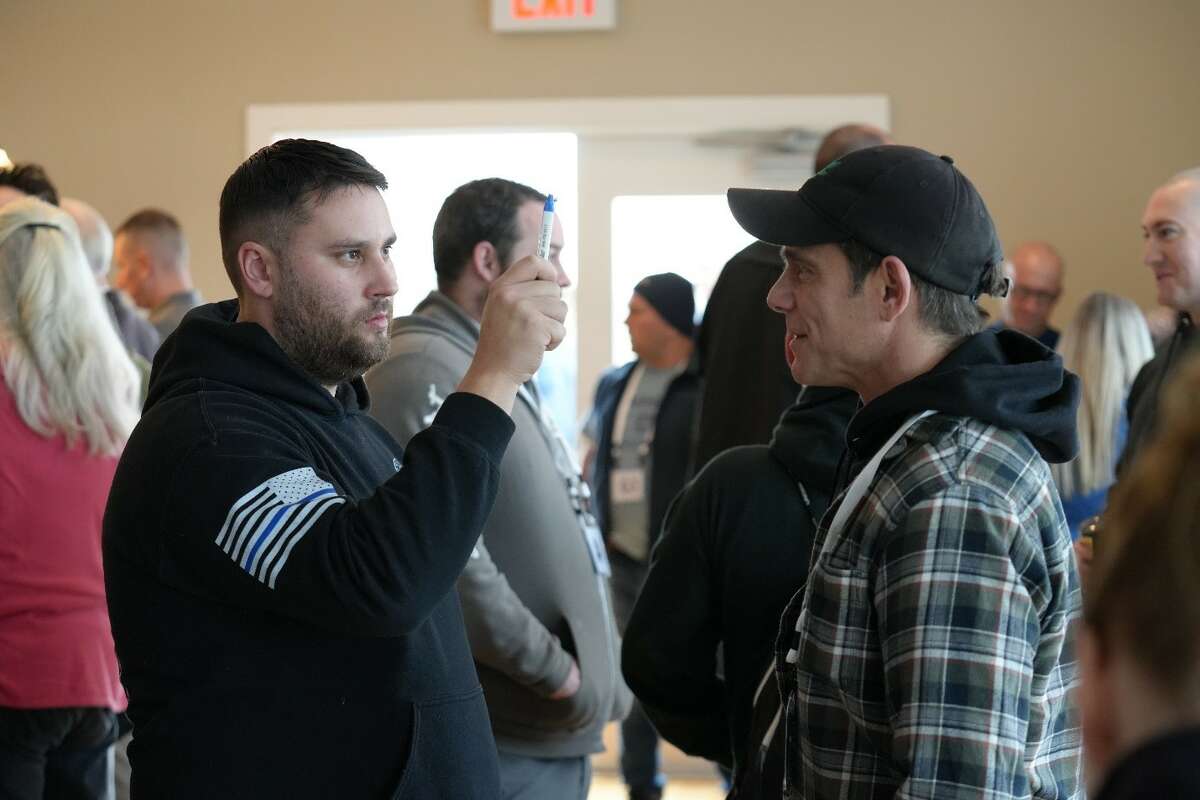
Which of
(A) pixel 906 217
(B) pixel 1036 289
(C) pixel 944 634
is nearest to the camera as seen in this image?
(C) pixel 944 634

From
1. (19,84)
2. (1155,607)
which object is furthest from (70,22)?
(1155,607)

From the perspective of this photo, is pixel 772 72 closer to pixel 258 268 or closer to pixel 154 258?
pixel 154 258

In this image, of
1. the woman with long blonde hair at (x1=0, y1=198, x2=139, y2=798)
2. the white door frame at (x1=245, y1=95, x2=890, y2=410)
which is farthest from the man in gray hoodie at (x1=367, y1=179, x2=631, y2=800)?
the white door frame at (x1=245, y1=95, x2=890, y2=410)

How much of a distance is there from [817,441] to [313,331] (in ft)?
2.10

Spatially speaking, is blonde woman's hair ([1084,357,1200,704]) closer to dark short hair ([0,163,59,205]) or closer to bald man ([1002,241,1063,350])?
dark short hair ([0,163,59,205])

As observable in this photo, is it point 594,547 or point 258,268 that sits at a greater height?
point 258,268

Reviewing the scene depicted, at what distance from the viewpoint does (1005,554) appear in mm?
1240

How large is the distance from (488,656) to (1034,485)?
1086mm

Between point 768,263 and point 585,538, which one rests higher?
point 768,263

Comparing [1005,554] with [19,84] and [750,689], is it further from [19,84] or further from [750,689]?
[19,84]

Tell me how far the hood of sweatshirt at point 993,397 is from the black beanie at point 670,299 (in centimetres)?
281

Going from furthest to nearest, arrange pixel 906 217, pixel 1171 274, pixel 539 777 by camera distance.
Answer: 1. pixel 1171 274
2. pixel 539 777
3. pixel 906 217

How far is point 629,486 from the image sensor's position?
4.16 metres

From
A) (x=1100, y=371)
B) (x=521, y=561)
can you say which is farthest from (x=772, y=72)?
(x=521, y=561)
